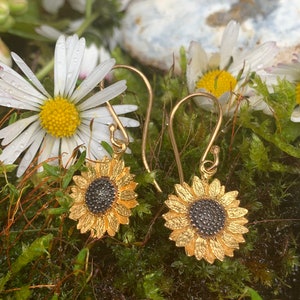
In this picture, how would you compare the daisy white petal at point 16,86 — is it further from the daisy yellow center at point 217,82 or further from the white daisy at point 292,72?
the white daisy at point 292,72

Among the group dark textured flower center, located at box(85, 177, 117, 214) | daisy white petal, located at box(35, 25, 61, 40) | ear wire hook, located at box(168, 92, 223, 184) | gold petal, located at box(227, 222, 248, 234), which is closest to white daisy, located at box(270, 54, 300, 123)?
ear wire hook, located at box(168, 92, 223, 184)

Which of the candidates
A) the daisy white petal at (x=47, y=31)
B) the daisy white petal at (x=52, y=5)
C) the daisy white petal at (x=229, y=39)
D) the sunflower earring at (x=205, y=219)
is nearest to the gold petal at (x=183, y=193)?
the sunflower earring at (x=205, y=219)

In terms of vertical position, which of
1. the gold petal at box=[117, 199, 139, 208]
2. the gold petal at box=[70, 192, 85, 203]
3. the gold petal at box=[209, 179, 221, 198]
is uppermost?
the gold petal at box=[70, 192, 85, 203]

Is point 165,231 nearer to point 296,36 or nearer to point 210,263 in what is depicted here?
point 210,263

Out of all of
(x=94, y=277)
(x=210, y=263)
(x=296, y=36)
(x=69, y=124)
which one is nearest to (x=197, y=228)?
(x=210, y=263)

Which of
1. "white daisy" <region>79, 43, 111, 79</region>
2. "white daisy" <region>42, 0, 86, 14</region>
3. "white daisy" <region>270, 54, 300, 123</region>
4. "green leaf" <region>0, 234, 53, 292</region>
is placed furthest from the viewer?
"white daisy" <region>42, 0, 86, 14</region>

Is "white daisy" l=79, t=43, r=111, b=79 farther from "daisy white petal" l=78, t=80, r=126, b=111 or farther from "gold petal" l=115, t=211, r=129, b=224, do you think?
"gold petal" l=115, t=211, r=129, b=224

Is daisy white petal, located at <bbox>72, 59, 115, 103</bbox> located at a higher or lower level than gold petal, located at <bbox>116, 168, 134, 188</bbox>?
higher

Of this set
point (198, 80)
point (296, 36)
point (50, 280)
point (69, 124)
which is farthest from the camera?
point (296, 36)
